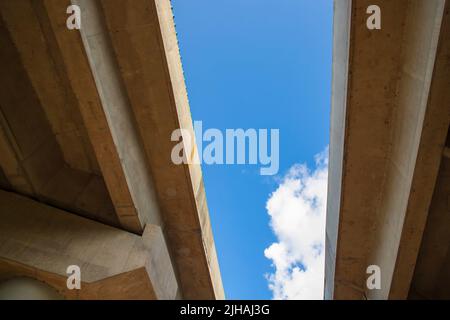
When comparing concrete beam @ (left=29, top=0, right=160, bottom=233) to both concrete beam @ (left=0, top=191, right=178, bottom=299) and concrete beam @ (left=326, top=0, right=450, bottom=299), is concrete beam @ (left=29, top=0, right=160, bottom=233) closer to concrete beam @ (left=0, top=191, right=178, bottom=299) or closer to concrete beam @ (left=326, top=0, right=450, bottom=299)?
concrete beam @ (left=0, top=191, right=178, bottom=299)

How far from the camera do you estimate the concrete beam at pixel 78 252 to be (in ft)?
21.8

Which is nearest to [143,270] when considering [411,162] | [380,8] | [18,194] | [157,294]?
[157,294]

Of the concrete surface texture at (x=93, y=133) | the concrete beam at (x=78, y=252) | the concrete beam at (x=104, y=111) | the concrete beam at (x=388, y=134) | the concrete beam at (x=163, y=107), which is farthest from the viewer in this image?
the concrete beam at (x=163, y=107)

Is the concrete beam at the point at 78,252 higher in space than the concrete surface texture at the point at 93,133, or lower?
lower

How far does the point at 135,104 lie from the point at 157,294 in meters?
4.08

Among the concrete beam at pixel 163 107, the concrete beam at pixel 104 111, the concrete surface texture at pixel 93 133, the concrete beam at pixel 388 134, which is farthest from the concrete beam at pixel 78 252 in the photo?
the concrete beam at pixel 388 134

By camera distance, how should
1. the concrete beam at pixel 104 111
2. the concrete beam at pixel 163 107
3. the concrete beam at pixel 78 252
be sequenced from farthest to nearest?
the concrete beam at pixel 163 107, the concrete beam at pixel 78 252, the concrete beam at pixel 104 111

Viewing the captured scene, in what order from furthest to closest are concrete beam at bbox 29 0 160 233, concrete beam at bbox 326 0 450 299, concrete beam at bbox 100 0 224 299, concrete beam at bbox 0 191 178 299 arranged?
concrete beam at bbox 100 0 224 299 → concrete beam at bbox 0 191 178 299 → concrete beam at bbox 29 0 160 233 → concrete beam at bbox 326 0 450 299

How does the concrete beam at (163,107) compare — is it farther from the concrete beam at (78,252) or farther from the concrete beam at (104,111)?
the concrete beam at (78,252)

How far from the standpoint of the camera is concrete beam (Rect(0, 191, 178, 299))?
261 inches

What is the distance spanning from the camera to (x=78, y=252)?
706 cm

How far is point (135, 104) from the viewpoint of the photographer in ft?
25.4

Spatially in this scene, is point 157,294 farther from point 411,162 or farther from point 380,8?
point 380,8

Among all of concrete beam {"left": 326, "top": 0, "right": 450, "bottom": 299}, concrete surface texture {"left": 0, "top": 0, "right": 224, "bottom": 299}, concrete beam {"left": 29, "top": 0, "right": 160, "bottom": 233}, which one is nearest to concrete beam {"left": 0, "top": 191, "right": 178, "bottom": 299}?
concrete surface texture {"left": 0, "top": 0, "right": 224, "bottom": 299}
